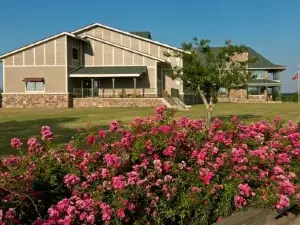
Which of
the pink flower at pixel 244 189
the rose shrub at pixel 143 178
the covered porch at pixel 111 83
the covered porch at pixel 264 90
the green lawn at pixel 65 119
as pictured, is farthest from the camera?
the covered porch at pixel 264 90

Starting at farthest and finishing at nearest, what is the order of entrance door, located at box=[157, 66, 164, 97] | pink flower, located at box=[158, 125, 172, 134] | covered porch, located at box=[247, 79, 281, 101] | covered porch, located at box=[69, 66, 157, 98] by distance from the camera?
1. covered porch, located at box=[247, 79, 281, 101]
2. entrance door, located at box=[157, 66, 164, 97]
3. covered porch, located at box=[69, 66, 157, 98]
4. pink flower, located at box=[158, 125, 172, 134]

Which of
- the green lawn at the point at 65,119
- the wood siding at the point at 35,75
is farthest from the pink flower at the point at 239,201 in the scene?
Result: the wood siding at the point at 35,75

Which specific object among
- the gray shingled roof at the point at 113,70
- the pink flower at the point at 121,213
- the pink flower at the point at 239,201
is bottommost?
the pink flower at the point at 239,201

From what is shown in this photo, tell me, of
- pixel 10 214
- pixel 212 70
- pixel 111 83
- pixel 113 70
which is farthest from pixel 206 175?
pixel 111 83

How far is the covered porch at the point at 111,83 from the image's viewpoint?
42.5 m

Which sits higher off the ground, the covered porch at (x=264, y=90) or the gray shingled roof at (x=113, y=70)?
the gray shingled roof at (x=113, y=70)

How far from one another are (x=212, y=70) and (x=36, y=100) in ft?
94.0

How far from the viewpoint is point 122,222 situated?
13.5ft

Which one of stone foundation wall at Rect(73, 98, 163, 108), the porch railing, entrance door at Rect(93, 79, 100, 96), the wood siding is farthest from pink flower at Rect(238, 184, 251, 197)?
entrance door at Rect(93, 79, 100, 96)

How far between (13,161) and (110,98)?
38.1 meters

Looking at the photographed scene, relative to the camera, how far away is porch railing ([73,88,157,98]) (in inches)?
1690

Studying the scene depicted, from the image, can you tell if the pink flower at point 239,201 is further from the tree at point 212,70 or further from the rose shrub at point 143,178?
the tree at point 212,70

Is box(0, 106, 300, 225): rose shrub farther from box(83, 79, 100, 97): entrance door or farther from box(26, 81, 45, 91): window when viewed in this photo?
box(26, 81, 45, 91): window

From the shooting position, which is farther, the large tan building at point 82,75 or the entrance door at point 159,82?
the entrance door at point 159,82
